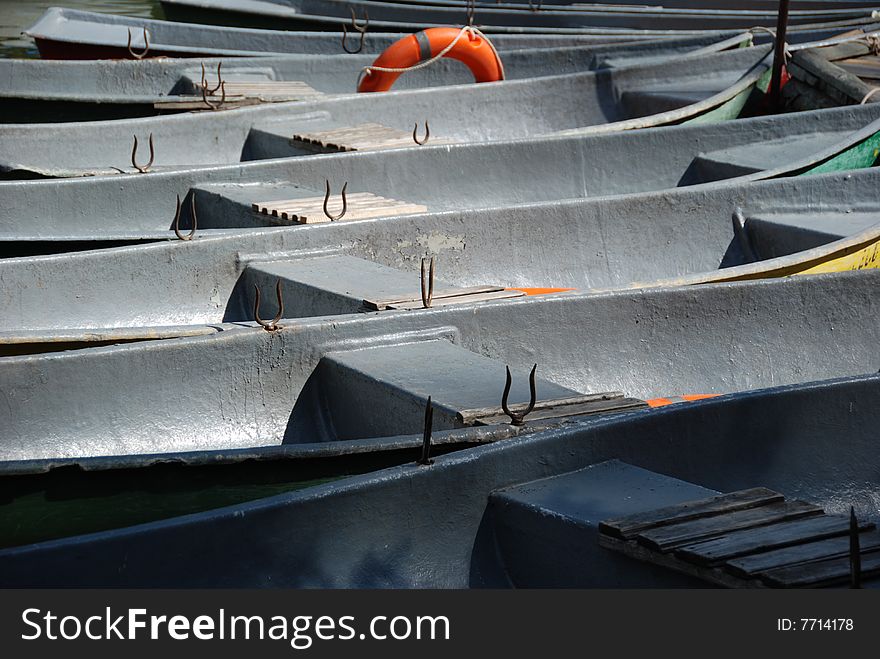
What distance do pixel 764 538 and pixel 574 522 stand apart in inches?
17.1

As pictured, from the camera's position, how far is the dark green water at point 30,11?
12508mm

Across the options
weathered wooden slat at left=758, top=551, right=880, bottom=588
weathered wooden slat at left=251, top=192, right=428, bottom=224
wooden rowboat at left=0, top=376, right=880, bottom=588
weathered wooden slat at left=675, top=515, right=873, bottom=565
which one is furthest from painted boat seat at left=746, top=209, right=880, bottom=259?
weathered wooden slat at left=758, top=551, right=880, bottom=588

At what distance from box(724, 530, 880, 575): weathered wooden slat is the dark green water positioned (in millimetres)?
10710

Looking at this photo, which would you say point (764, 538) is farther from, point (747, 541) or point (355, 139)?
point (355, 139)

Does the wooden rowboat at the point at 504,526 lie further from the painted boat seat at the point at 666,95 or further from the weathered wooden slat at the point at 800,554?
the painted boat seat at the point at 666,95

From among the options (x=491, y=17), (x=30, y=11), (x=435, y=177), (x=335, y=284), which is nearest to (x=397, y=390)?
(x=335, y=284)

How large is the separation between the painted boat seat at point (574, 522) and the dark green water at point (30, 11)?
10132 mm

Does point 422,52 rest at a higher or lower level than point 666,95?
higher

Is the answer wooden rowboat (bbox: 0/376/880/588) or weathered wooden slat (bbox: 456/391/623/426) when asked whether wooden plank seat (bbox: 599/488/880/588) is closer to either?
wooden rowboat (bbox: 0/376/880/588)

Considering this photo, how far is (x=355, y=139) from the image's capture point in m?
7.00

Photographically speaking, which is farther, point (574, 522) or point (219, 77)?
point (219, 77)

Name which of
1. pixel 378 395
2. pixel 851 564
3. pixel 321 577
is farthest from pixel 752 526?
pixel 378 395

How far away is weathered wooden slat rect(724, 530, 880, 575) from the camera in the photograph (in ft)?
9.12

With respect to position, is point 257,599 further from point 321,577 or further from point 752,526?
point 752,526
